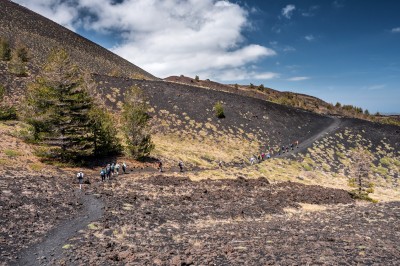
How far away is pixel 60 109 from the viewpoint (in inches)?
1240

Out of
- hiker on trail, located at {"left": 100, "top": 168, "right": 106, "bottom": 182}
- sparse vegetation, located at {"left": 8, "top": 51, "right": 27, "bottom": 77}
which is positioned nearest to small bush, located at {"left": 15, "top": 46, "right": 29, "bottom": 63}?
sparse vegetation, located at {"left": 8, "top": 51, "right": 27, "bottom": 77}

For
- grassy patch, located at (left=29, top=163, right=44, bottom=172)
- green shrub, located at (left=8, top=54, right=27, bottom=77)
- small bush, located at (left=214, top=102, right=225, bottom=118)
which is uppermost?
green shrub, located at (left=8, top=54, right=27, bottom=77)

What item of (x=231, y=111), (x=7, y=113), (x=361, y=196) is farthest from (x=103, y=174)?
(x=231, y=111)

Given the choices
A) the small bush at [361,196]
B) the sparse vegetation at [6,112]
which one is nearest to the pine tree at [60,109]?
the sparse vegetation at [6,112]

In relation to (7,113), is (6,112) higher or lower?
higher

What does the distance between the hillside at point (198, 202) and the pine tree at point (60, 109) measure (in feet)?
6.33

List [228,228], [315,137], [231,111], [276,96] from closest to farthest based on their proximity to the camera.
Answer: [228,228] → [315,137] → [231,111] → [276,96]

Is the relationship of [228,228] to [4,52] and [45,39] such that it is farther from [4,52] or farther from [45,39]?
[45,39]

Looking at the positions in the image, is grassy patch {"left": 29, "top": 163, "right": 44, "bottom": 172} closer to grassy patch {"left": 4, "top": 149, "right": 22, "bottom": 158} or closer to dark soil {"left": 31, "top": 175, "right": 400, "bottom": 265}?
grassy patch {"left": 4, "top": 149, "right": 22, "bottom": 158}

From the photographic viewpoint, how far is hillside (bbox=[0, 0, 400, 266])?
1412 cm

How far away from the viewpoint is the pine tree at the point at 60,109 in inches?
1239

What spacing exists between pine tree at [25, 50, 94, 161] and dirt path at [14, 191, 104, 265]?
11.4 m

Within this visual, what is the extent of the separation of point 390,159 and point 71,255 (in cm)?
6268

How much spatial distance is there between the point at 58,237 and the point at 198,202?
11767 millimetres
